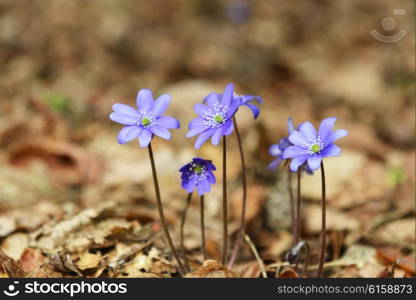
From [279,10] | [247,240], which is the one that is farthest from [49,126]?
[279,10]

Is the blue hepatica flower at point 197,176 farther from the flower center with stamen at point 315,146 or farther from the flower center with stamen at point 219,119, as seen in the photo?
the flower center with stamen at point 315,146

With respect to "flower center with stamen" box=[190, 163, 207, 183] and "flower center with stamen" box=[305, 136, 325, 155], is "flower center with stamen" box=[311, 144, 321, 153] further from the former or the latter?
"flower center with stamen" box=[190, 163, 207, 183]

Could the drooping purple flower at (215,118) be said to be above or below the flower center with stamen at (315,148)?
above

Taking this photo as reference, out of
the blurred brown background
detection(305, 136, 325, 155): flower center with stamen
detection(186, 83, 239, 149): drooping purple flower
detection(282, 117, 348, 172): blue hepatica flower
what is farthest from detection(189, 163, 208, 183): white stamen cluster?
the blurred brown background

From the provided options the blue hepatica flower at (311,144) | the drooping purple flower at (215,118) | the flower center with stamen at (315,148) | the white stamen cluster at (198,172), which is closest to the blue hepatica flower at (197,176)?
the white stamen cluster at (198,172)

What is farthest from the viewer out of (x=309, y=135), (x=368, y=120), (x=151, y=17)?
(x=151, y=17)

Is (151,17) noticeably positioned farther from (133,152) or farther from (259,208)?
(259,208)
